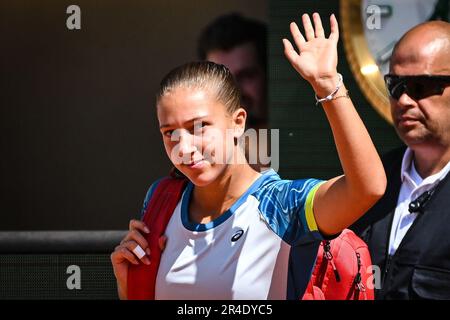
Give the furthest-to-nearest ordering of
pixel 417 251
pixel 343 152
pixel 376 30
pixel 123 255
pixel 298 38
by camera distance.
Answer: pixel 376 30 → pixel 417 251 → pixel 123 255 → pixel 298 38 → pixel 343 152

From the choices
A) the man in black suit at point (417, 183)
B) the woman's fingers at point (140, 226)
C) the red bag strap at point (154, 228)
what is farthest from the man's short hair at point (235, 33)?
A: the woman's fingers at point (140, 226)

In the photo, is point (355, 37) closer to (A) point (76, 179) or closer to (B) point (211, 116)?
(A) point (76, 179)

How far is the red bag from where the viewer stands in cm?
193

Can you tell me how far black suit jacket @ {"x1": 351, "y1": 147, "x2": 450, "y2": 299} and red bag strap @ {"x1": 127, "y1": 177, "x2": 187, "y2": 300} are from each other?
0.63m

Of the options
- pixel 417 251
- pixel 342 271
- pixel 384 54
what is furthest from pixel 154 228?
pixel 384 54

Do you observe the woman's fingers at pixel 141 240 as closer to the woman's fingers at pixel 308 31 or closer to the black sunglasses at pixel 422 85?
the woman's fingers at pixel 308 31

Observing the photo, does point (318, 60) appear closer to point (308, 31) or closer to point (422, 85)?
point (308, 31)

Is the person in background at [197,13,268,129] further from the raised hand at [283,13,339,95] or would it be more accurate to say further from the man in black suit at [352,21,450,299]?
the raised hand at [283,13,339,95]

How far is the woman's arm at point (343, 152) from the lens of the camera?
65.2 inches

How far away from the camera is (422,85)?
2.39 metres

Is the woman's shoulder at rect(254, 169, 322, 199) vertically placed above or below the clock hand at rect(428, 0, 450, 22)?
below

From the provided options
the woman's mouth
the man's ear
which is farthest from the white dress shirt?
the woman's mouth

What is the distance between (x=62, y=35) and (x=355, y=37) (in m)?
1.63

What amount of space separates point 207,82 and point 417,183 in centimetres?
78
